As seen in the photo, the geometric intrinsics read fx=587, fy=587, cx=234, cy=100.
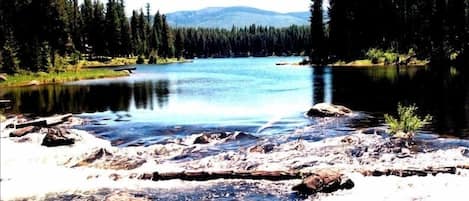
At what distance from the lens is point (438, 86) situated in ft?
181

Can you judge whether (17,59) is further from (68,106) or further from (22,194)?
(22,194)

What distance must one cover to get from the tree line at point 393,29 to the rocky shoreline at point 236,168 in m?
70.4

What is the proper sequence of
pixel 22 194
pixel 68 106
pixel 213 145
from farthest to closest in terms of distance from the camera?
pixel 68 106, pixel 213 145, pixel 22 194

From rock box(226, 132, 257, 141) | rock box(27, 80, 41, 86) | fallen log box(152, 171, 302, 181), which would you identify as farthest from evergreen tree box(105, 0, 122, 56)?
fallen log box(152, 171, 302, 181)

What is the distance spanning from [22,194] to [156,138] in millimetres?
11448

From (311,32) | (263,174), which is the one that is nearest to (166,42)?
(311,32)

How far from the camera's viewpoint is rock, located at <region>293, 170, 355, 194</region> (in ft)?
59.2

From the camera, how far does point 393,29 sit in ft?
396

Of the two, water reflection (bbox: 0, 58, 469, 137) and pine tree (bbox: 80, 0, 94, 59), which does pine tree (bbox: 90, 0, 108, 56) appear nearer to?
pine tree (bbox: 80, 0, 94, 59)

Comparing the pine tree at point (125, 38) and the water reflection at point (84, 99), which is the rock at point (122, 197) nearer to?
the water reflection at point (84, 99)

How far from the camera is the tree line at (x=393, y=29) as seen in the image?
96.4 metres

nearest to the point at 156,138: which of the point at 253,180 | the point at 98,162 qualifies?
the point at 98,162

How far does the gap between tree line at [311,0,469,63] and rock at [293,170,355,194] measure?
75940 millimetres

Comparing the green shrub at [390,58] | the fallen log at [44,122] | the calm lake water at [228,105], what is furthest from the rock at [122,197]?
the green shrub at [390,58]
